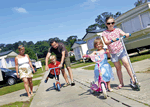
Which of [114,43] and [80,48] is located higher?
[80,48]

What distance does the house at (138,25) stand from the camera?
1651 centimetres

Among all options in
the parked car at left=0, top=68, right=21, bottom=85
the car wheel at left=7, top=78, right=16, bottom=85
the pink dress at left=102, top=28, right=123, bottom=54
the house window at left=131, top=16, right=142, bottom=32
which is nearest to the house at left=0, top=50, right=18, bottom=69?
the parked car at left=0, top=68, right=21, bottom=85

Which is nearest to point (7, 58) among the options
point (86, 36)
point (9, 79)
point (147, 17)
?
point (86, 36)

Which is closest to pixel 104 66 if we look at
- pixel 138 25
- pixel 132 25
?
pixel 138 25

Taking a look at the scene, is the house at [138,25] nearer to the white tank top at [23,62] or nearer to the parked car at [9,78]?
the parked car at [9,78]

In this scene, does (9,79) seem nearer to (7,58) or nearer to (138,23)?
(138,23)

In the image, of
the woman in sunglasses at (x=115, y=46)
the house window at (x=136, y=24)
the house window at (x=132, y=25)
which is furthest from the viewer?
the house window at (x=132, y=25)

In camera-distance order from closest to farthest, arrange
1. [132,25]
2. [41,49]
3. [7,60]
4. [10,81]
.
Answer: [10,81], [132,25], [7,60], [41,49]

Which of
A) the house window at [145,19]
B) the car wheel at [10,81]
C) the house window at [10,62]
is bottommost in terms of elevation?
the car wheel at [10,81]

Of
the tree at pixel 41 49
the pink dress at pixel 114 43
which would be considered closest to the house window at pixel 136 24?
the pink dress at pixel 114 43

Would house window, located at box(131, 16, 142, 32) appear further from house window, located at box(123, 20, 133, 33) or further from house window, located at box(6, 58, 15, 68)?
house window, located at box(6, 58, 15, 68)

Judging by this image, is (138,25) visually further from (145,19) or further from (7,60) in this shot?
(7,60)

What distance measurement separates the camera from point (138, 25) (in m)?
17.8

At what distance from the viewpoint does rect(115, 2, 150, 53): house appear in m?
16.5
